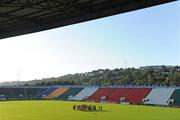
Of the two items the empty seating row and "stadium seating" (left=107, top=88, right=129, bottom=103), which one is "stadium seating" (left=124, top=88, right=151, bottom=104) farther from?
"stadium seating" (left=107, top=88, right=129, bottom=103)

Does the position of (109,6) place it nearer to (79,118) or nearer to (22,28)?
(22,28)

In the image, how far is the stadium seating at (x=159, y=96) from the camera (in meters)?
60.9

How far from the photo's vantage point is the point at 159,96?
210ft

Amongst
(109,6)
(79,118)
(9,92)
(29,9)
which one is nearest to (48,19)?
(29,9)

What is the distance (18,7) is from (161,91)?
54348 millimetres

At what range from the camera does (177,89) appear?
2500 inches

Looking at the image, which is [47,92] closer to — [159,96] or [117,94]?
[117,94]

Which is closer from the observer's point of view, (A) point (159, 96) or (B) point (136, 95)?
(A) point (159, 96)

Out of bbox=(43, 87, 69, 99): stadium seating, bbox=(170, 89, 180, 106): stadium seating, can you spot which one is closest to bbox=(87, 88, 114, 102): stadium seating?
bbox=(43, 87, 69, 99): stadium seating

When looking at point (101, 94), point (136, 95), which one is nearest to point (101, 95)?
point (101, 94)

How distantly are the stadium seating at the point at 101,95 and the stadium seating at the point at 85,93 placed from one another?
145 centimetres

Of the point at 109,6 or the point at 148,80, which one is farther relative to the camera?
the point at 148,80

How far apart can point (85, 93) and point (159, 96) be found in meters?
20.6

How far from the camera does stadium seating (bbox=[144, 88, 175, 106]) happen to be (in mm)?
60903
